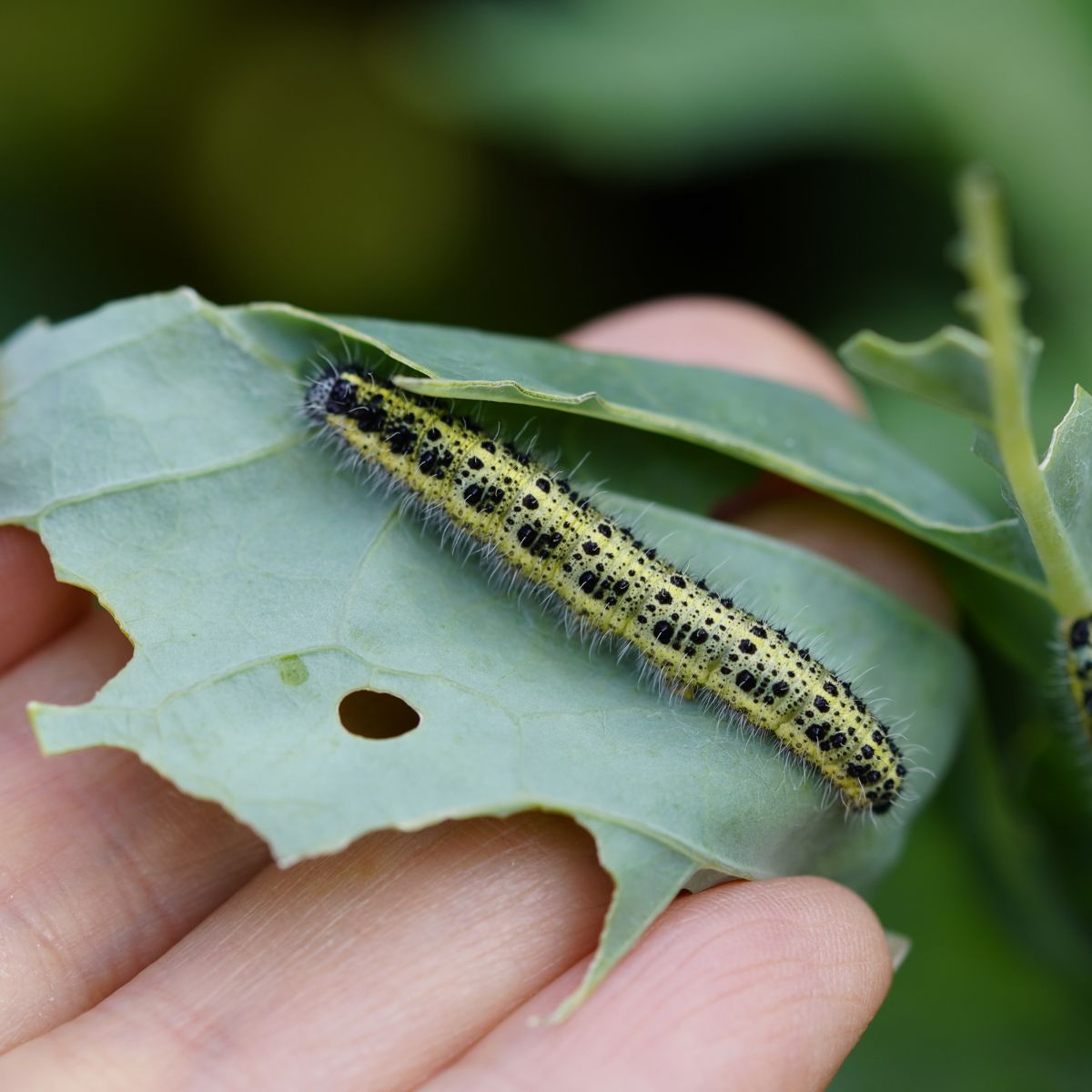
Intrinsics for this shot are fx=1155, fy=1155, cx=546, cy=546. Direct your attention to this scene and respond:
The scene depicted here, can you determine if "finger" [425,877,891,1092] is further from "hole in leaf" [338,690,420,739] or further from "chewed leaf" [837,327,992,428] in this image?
"chewed leaf" [837,327,992,428]

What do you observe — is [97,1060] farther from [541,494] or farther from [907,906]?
[907,906]

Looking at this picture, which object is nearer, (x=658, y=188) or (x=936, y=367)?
(x=936, y=367)

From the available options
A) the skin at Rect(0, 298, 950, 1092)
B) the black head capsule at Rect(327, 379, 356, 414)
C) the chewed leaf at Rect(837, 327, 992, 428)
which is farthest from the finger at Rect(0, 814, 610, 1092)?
the chewed leaf at Rect(837, 327, 992, 428)

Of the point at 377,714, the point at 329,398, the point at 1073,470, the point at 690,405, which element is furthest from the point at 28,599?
the point at 1073,470

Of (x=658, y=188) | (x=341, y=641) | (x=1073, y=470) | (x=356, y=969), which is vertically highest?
(x=658, y=188)

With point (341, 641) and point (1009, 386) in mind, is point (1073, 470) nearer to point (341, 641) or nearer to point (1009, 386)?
point (1009, 386)

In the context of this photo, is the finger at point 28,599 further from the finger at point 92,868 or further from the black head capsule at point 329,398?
the black head capsule at point 329,398
